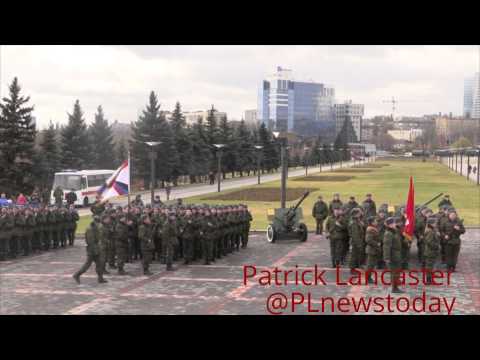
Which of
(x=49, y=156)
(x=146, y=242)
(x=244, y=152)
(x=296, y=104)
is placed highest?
(x=296, y=104)

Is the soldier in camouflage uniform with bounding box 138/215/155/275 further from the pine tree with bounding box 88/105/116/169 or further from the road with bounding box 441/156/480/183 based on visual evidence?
the road with bounding box 441/156/480/183

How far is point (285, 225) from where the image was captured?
20219 mm

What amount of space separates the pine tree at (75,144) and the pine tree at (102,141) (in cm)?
373

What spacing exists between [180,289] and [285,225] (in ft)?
26.5

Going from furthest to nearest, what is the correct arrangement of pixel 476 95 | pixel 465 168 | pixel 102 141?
pixel 476 95
pixel 465 168
pixel 102 141

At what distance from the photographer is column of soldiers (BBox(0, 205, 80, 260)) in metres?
17.4

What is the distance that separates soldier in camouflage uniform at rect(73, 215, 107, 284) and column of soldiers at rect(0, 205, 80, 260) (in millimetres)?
4995

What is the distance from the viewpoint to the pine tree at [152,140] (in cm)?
5306

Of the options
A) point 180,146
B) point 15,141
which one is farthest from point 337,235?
point 180,146

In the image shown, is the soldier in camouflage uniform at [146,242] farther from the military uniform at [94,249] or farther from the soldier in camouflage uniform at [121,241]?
the military uniform at [94,249]

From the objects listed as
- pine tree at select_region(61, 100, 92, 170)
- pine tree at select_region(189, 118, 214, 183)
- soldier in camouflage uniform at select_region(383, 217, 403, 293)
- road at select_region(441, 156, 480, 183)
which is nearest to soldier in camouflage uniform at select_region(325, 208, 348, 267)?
soldier in camouflage uniform at select_region(383, 217, 403, 293)

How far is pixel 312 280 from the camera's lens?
13805 millimetres

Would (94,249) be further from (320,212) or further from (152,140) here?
(152,140)
